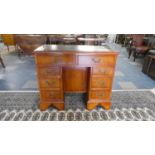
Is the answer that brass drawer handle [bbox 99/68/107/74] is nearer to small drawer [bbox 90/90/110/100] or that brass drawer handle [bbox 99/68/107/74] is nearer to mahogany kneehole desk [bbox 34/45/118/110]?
mahogany kneehole desk [bbox 34/45/118/110]

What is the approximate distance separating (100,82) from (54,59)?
0.67 m

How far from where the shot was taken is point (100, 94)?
6.10 ft

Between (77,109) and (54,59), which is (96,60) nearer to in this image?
(54,59)

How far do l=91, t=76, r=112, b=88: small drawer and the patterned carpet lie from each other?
1.28 feet

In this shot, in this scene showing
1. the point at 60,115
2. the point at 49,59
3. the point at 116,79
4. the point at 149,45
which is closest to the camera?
the point at 49,59

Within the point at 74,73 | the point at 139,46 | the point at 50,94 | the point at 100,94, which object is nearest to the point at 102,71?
the point at 100,94

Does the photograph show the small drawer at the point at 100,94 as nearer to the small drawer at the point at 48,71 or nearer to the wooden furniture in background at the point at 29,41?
the small drawer at the point at 48,71

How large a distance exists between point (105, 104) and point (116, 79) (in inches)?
49.6

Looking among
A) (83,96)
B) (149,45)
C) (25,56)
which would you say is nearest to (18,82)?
(83,96)
